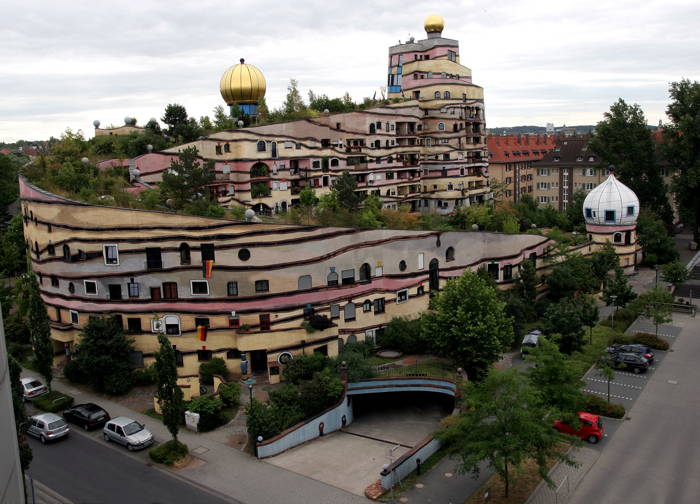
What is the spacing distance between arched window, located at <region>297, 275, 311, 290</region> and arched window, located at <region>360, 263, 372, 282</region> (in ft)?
13.8

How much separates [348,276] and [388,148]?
29403 millimetres

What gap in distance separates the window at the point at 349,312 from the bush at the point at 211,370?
8.87 meters

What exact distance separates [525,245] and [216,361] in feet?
91.8

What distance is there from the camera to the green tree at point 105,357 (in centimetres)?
3947

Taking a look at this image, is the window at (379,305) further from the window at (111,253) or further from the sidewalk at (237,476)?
the window at (111,253)

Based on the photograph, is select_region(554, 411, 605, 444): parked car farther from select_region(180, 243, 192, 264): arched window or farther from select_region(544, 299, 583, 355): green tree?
select_region(180, 243, 192, 264): arched window

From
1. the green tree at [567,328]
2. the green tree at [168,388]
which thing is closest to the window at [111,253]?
the green tree at [168,388]

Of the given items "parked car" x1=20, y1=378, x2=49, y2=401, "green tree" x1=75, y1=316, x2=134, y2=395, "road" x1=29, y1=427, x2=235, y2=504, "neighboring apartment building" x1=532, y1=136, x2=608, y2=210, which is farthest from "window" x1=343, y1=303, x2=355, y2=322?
"neighboring apartment building" x1=532, y1=136, x2=608, y2=210

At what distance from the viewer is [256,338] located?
132ft

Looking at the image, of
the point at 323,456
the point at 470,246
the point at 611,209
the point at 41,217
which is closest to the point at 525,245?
the point at 470,246

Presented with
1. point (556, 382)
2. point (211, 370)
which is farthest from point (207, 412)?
point (556, 382)

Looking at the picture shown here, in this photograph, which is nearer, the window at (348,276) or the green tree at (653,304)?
the window at (348,276)

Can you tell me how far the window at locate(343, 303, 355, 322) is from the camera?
143 feet

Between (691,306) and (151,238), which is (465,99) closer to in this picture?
(691,306)
